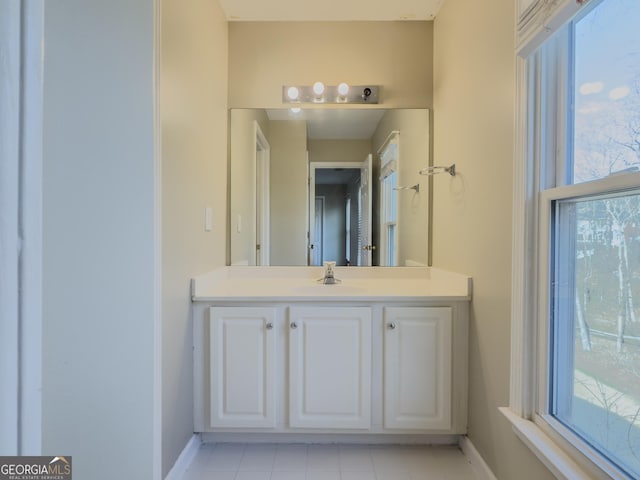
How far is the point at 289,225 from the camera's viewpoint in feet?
7.55

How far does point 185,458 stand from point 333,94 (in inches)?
83.3

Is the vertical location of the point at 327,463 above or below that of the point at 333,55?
below

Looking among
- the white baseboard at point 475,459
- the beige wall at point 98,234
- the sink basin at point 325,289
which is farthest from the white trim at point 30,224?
the white baseboard at point 475,459

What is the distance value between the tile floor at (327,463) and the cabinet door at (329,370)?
15cm

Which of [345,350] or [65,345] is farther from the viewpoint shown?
[345,350]

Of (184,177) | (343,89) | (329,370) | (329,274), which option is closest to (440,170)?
(343,89)

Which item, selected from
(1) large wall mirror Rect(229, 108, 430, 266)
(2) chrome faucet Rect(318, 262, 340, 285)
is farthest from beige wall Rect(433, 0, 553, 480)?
(2) chrome faucet Rect(318, 262, 340, 285)

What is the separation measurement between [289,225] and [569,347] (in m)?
1.61

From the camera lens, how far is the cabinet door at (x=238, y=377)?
170 centimetres

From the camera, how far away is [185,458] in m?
1.60

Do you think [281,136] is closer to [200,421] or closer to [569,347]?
[200,421]

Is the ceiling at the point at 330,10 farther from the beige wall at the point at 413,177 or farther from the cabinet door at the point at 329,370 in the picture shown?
the cabinet door at the point at 329,370

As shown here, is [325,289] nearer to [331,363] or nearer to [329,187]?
[331,363]

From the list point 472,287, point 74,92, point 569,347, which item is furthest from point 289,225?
point 569,347
